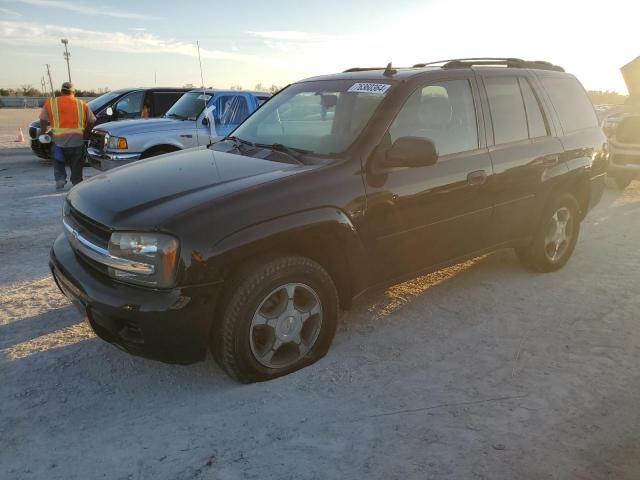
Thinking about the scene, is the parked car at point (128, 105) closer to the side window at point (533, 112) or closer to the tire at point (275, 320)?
the side window at point (533, 112)

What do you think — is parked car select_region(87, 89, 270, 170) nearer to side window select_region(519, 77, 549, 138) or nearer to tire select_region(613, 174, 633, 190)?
side window select_region(519, 77, 549, 138)

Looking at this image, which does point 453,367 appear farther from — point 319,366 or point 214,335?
point 214,335

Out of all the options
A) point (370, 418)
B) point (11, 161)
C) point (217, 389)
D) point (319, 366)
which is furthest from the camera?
point (11, 161)

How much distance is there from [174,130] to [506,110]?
5749mm

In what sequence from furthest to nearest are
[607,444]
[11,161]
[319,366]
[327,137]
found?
[11,161]
[327,137]
[319,366]
[607,444]

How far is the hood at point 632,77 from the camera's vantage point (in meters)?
10.1

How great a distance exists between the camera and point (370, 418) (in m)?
2.75

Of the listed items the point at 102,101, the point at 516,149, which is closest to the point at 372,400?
the point at 516,149

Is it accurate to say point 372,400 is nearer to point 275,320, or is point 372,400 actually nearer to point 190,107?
point 275,320

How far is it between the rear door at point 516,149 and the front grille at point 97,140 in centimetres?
643

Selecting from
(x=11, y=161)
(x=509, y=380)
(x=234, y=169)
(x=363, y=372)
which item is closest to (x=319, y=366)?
(x=363, y=372)

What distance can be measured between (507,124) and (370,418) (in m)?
2.71

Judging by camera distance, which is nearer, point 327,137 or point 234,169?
point 234,169

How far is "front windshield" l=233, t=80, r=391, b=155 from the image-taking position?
11.6ft
